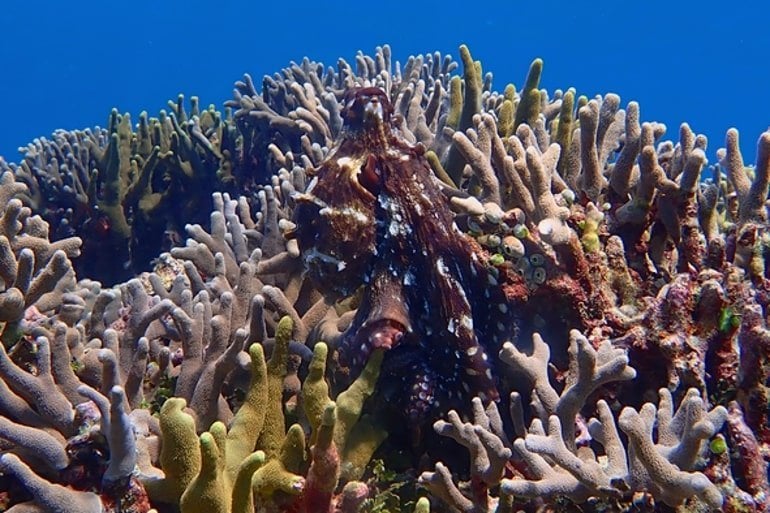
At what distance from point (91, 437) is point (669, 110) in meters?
127

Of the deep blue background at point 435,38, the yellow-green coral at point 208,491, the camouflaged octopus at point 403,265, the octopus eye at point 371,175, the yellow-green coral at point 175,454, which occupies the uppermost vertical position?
the deep blue background at point 435,38

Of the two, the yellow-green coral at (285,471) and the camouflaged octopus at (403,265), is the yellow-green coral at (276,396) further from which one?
the camouflaged octopus at (403,265)

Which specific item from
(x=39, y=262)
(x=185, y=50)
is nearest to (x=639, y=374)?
(x=39, y=262)

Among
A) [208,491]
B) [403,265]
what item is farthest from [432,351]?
[208,491]

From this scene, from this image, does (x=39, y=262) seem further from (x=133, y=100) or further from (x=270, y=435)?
(x=133, y=100)

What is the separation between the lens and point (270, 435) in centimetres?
264

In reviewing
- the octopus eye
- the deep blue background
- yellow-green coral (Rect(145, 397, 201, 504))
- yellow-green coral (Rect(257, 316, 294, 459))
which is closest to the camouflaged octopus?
the octopus eye

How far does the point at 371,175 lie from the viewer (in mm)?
2770

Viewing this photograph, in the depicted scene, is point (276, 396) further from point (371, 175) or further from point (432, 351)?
point (371, 175)

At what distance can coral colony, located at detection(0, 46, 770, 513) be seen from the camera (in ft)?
7.36

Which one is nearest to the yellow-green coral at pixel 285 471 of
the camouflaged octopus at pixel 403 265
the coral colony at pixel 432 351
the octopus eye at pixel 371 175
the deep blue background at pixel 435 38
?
the coral colony at pixel 432 351

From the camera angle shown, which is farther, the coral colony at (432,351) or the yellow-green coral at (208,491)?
the coral colony at (432,351)

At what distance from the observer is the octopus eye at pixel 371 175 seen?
2.77 m

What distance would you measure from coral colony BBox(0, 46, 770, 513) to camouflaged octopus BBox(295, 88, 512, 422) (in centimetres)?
1
